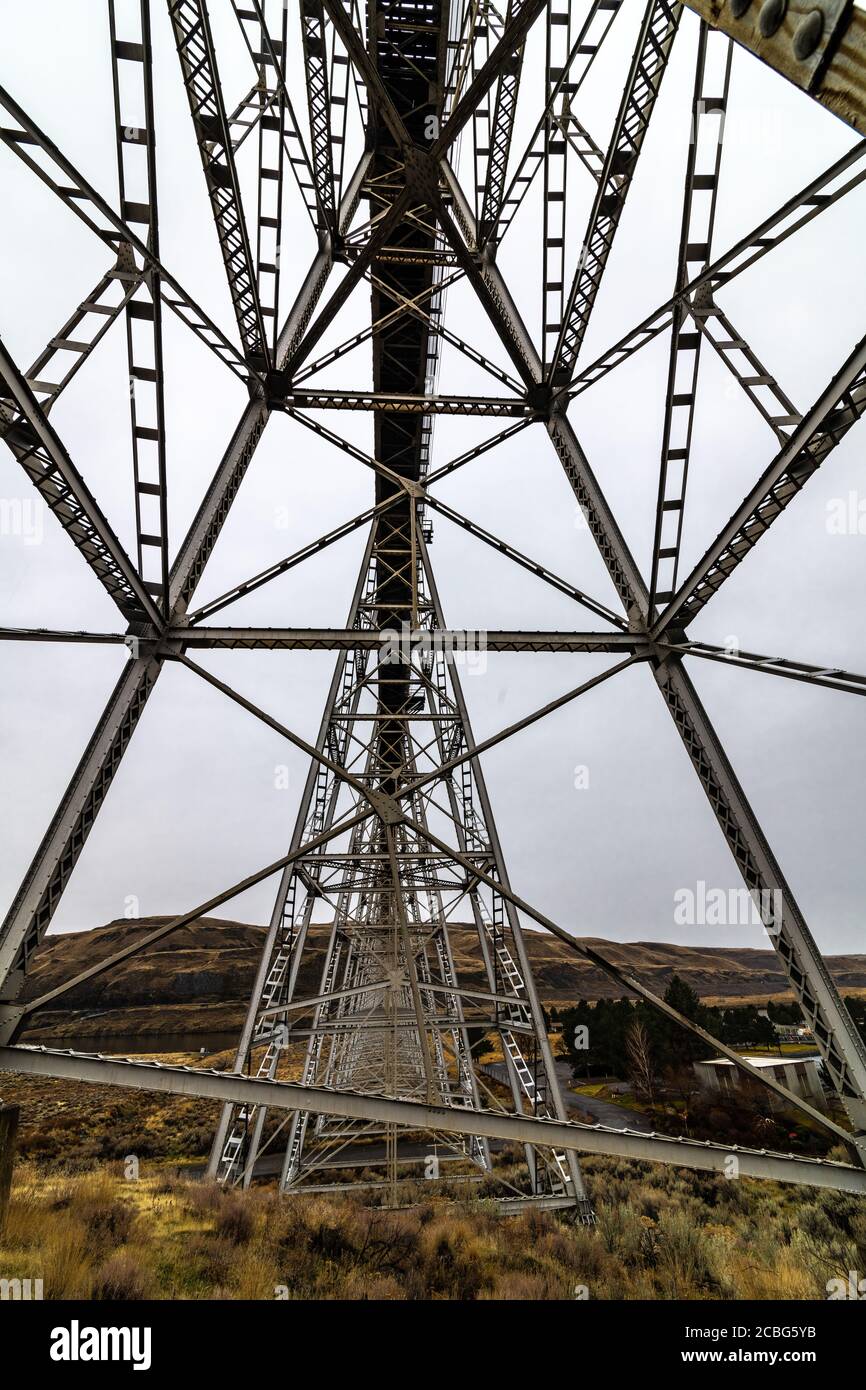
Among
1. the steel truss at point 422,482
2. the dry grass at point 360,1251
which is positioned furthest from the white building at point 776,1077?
the steel truss at point 422,482

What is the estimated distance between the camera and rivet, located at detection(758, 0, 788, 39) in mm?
1508

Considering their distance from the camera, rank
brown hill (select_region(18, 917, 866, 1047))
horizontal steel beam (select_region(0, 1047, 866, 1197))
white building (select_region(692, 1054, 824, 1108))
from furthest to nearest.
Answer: brown hill (select_region(18, 917, 866, 1047)), white building (select_region(692, 1054, 824, 1108)), horizontal steel beam (select_region(0, 1047, 866, 1197))

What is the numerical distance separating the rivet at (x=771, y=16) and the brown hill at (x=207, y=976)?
939 inches

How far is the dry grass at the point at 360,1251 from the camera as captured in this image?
518 centimetres

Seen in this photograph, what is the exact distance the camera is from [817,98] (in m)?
1.49

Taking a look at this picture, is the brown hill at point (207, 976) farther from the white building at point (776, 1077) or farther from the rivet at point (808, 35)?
the rivet at point (808, 35)
